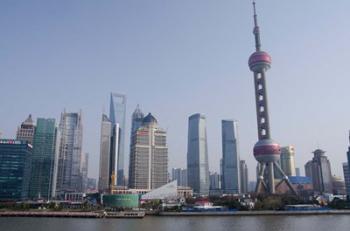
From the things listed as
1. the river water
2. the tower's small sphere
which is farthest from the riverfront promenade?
the tower's small sphere

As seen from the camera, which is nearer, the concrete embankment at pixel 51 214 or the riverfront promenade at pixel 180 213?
the concrete embankment at pixel 51 214

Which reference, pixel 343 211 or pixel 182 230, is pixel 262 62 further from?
pixel 182 230

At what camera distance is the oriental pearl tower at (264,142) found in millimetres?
170250

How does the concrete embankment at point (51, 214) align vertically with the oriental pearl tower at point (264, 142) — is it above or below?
below

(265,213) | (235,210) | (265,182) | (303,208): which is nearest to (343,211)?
(303,208)


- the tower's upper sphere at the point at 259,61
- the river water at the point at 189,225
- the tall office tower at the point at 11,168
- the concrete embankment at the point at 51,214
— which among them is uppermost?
the tower's upper sphere at the point at 259,61

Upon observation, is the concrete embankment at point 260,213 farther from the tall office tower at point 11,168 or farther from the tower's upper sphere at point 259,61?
the tall office tower at point 11,168

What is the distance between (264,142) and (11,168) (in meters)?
131

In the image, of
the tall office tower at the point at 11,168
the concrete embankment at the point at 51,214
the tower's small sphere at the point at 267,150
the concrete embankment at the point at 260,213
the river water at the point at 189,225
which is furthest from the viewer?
the tall office tower at the point at 11,168

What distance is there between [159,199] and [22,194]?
262ft

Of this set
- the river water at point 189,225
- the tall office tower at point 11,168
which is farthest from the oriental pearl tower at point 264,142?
the tall office tower at point 11,168

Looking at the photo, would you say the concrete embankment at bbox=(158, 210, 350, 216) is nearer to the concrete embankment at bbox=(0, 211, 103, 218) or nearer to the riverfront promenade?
the riverfront promenade

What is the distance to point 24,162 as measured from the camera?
184 meters

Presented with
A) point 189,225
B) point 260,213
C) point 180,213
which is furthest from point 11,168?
point 189,225
